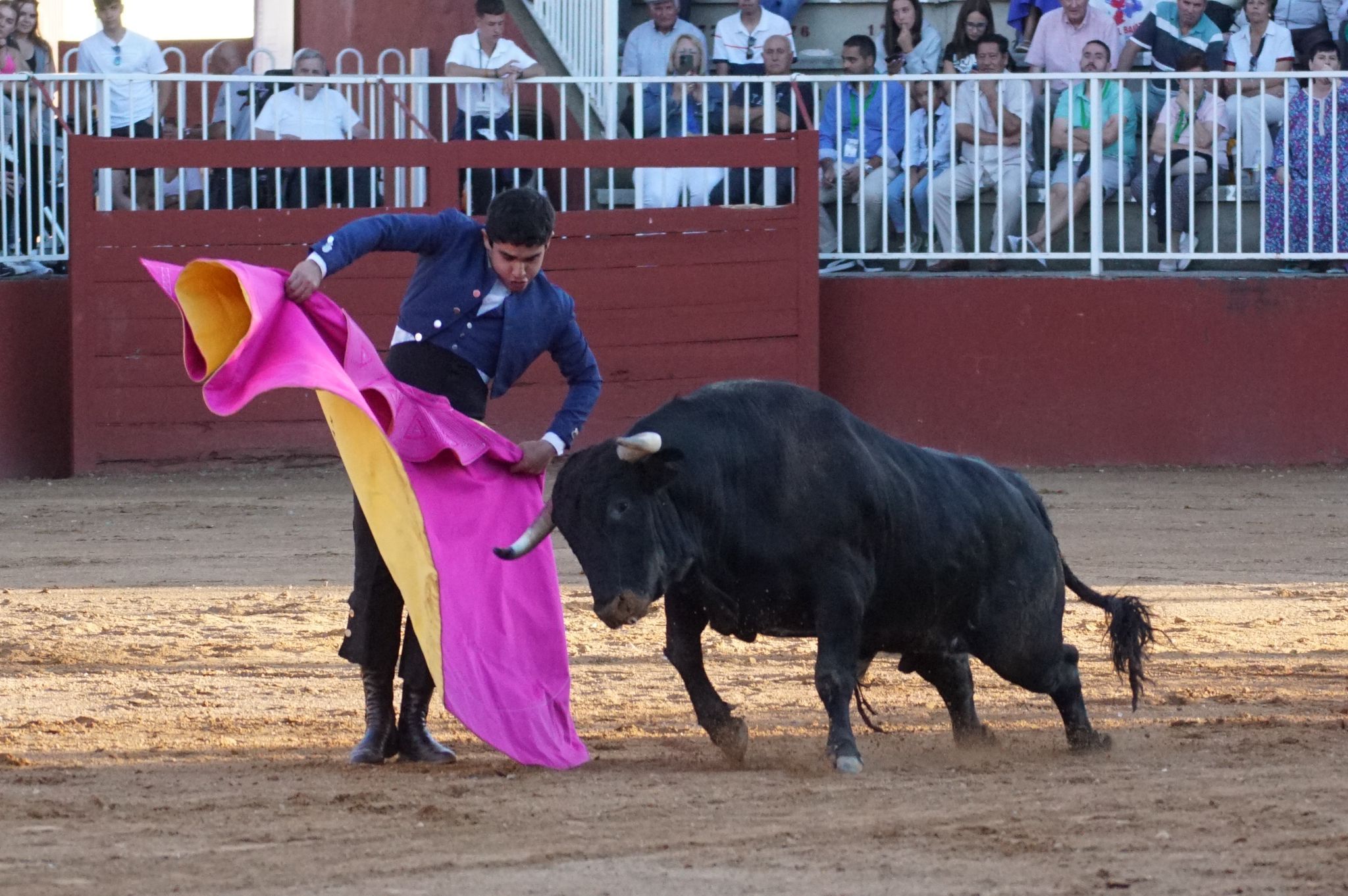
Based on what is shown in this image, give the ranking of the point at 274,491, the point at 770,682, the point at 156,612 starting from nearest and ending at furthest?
the point at 770,682 < the point at 156,612 < the point at 274,491

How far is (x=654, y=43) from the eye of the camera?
39.9 ft

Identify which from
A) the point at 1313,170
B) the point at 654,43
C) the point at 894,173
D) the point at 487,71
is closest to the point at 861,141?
the point at 894,173

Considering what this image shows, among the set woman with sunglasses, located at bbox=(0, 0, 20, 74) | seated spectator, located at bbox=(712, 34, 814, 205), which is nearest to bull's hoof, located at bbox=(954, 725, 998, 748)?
seated spectator, located at bbox=(712, 34, 814, 205)

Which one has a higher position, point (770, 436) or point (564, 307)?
Result: point (564, 307)

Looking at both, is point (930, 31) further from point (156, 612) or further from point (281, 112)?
point (156, 612)

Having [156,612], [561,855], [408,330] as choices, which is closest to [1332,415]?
[156,612]

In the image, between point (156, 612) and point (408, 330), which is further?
point (156, 612)

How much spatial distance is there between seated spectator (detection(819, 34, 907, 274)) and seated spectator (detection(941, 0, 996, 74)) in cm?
46

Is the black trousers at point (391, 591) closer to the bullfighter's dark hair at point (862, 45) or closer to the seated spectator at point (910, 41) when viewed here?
the bullfighter's dark hair at point (862, 45)

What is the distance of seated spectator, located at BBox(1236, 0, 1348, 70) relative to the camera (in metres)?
11.6

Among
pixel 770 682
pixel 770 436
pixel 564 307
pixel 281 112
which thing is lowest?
pixel 770 682

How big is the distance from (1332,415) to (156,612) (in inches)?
273

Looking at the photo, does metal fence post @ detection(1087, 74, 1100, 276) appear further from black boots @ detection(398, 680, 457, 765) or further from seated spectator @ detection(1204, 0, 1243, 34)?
black boots @ detection(398, 680, 457, 765)

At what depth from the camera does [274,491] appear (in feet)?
36.1
